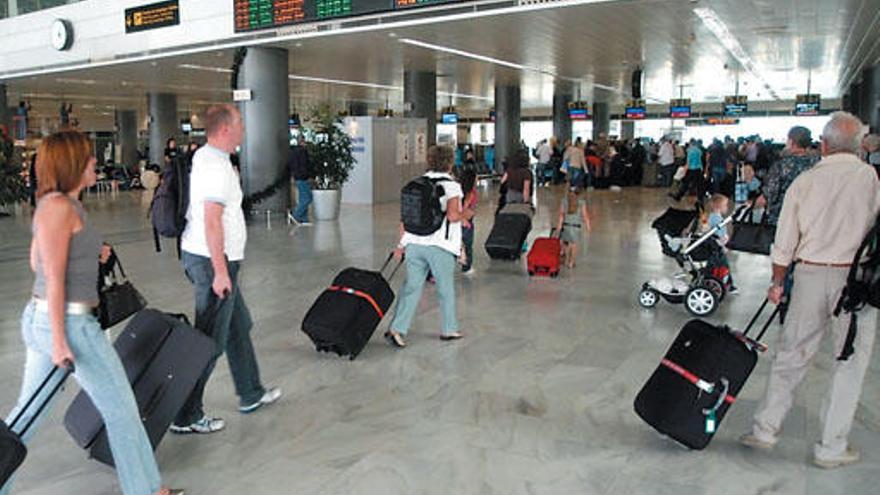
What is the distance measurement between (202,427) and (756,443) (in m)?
3.08

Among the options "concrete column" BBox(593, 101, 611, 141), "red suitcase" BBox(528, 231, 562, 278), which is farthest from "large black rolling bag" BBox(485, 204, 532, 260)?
"concrete column" BBox(593, 101, 611, 141)

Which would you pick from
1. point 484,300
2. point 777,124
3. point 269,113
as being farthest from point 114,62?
point 777,124

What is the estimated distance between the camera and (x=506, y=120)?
93.7 feet

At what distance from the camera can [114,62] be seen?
18.0m

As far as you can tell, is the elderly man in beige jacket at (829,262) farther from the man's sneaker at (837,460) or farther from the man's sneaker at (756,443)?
the man's sneaker at (756,443)

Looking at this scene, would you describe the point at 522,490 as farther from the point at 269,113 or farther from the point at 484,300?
the point at 269,113

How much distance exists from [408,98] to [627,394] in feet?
57.5

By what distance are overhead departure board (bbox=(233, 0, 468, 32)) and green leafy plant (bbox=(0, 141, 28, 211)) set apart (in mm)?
6568

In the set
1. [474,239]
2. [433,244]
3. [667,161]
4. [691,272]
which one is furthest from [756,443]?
→ [667,161]

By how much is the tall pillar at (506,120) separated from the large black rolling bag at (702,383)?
2417 cm

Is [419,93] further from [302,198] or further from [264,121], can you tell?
[302,198]

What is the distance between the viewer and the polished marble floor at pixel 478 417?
3719 millimetres

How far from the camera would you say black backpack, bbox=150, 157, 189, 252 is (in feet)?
13.2

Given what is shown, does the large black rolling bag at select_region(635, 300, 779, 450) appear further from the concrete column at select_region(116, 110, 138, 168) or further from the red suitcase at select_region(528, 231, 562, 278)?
the concrete column at select_region(116, 110, 138, 168)
